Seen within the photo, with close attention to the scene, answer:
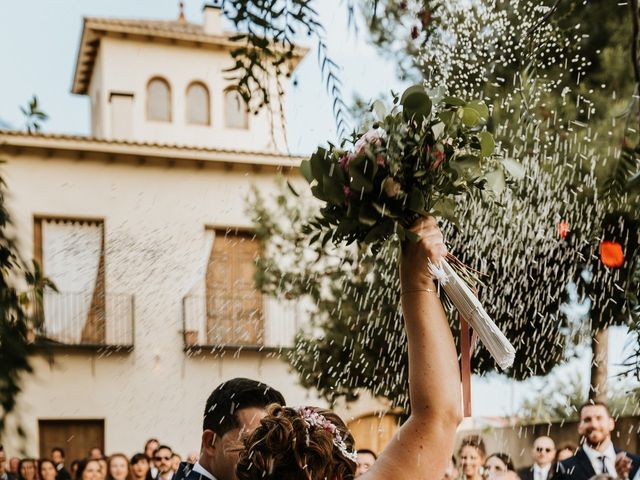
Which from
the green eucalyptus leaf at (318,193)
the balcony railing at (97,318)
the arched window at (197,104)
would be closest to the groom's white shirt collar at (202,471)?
→ the green eucalyptus leaf at (318,193)

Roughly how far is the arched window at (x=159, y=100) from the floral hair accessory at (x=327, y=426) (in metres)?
20.4

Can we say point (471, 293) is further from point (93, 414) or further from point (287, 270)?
point (93, 414)

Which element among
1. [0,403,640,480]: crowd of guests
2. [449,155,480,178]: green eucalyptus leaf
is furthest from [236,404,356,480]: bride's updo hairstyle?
[0,403,640,480]: crowd of guests

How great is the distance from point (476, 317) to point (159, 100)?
20842mm

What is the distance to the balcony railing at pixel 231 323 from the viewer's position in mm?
17828

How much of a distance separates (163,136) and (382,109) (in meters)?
20.0

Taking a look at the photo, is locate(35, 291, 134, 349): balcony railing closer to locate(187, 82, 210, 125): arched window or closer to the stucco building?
the stucco building

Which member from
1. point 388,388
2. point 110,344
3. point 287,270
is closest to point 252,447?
point 388,388

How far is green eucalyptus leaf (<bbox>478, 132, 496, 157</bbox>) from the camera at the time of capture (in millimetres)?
→ 2436

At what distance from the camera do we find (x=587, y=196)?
975 cm

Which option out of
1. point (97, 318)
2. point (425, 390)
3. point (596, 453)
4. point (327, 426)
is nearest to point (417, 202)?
point (425, 390)

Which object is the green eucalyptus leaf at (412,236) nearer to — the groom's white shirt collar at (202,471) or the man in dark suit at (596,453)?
the groom's white shirt collar at (202,471)

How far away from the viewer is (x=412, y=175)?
2.32 m

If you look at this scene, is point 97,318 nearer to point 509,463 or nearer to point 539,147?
point 539,147
